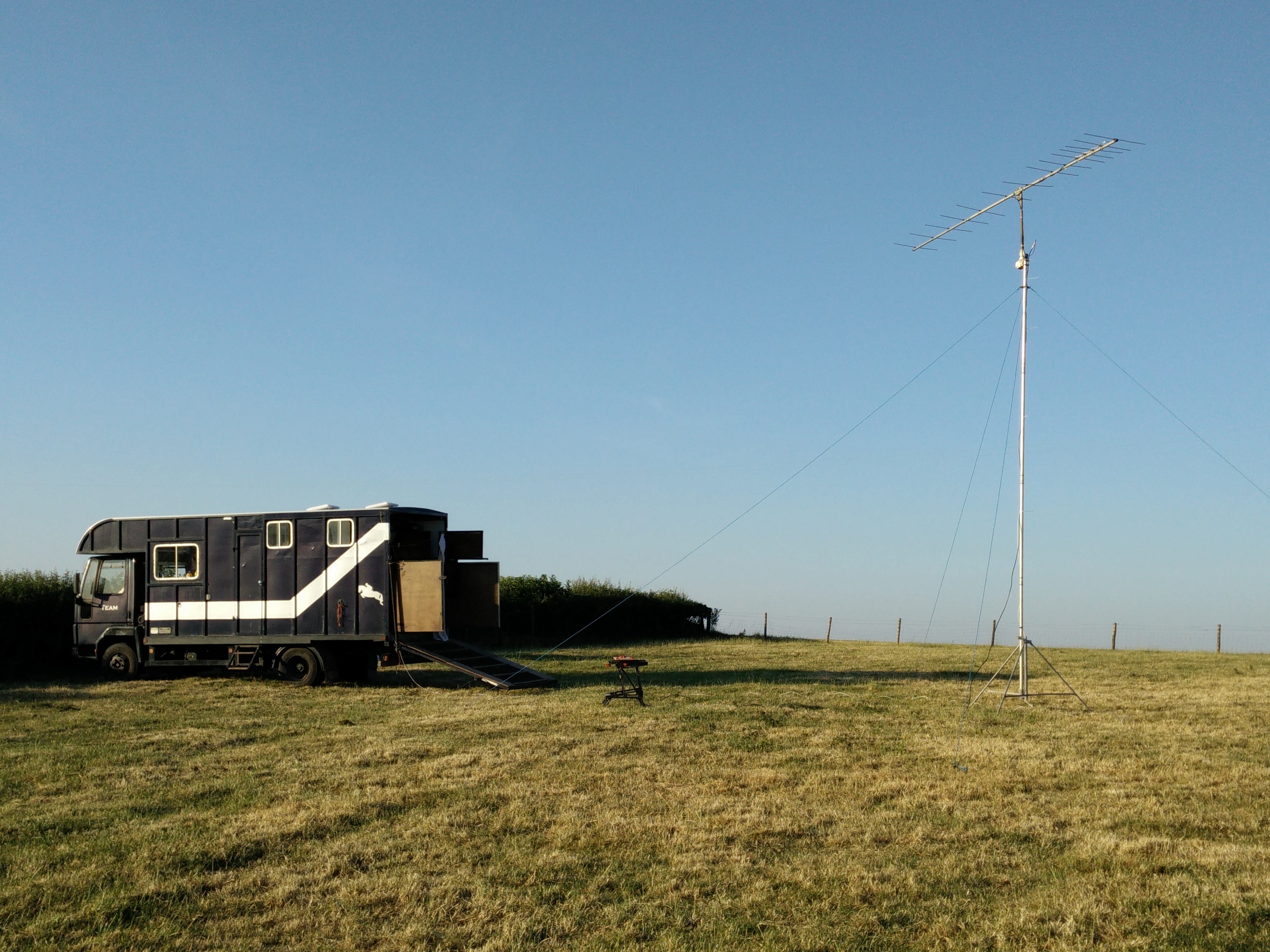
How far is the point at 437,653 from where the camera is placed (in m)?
18.3

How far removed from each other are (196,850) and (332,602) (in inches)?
471

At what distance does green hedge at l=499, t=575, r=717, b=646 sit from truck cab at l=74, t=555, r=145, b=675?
48.0ft

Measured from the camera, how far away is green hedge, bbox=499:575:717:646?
→ 36.5 meters

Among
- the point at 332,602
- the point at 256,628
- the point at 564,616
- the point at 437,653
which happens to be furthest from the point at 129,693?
the point at 564,616

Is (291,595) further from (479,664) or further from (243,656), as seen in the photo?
(479,664)

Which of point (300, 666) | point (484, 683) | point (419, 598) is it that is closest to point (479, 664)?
point (484, 683)

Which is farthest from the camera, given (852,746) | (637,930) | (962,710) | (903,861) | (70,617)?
(70,617)

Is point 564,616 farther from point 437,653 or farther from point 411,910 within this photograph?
point 411,910

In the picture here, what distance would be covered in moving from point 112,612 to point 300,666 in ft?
13.6

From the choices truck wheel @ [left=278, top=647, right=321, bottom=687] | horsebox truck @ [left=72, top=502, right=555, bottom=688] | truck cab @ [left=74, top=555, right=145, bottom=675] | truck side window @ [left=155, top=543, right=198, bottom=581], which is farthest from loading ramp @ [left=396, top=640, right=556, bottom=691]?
truck cab @ [left=74, top=555, right=145, bottom=675]

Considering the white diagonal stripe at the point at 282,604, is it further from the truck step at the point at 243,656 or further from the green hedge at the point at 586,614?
the green hedge at the point at 586,614

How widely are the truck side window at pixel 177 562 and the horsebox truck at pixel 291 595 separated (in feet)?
0.08

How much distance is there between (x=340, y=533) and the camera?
1856cm

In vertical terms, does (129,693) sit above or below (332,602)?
below
